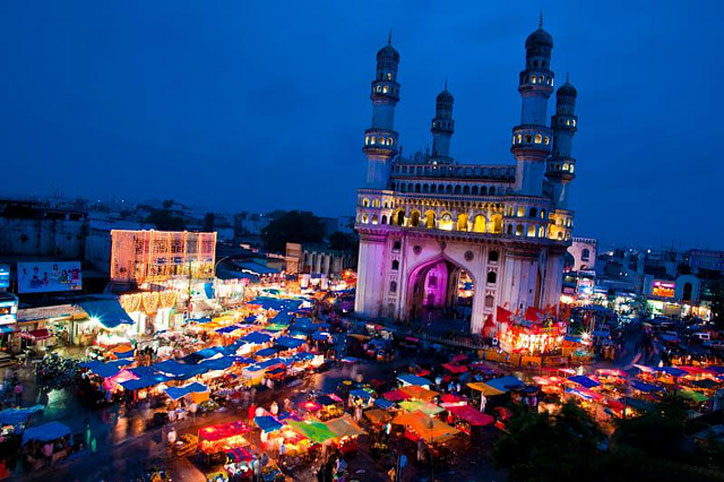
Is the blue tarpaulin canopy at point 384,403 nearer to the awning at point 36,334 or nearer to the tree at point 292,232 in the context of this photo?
the awning at point 36,334

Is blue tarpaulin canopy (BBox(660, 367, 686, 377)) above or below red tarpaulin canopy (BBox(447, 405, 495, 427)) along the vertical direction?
above

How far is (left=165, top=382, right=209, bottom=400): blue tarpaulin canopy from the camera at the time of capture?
59.0ft

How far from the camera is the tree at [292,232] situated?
72.9m

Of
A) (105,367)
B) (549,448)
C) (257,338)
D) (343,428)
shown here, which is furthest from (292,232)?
(549,448)

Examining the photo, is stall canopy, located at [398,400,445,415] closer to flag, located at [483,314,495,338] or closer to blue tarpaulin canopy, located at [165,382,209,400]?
blue tarpaulin canopy, located at [165,382,209,400]

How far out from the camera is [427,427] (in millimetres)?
16281

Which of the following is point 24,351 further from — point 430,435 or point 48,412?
point 430,435

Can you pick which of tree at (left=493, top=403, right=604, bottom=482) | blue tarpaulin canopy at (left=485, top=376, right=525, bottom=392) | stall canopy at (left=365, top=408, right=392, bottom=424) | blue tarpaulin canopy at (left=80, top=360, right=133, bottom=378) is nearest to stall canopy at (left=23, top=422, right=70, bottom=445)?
blue tarpaulin canopy at (left=80, top=360, right=133, bottom=378)

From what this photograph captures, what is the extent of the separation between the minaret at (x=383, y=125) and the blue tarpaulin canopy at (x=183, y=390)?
24.7 meters

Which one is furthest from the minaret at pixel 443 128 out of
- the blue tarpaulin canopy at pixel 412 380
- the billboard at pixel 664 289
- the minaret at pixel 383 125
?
the blue tarpaulin canopy at pixel 412 380

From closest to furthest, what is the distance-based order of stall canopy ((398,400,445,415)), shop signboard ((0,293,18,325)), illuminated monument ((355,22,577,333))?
1. stall canopy ((398,400,445,415))
2. shop signboard ((0,293,18,325))
3. illuminated monument ((355,22,577,333))

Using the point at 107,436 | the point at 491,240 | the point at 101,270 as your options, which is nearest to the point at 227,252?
the point at 101,270

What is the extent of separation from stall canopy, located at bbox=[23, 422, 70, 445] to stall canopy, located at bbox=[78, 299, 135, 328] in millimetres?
11598

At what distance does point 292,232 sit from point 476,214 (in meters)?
41.3
